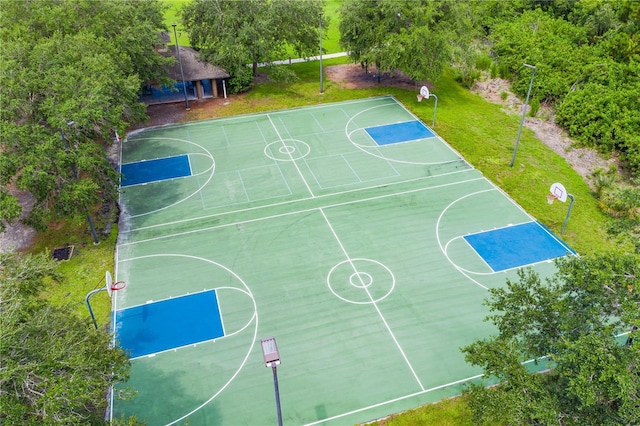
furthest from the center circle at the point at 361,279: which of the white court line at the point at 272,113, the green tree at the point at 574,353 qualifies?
the white court line at the point at 272,113

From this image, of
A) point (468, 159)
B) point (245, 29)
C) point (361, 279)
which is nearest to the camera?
point (361, 279)

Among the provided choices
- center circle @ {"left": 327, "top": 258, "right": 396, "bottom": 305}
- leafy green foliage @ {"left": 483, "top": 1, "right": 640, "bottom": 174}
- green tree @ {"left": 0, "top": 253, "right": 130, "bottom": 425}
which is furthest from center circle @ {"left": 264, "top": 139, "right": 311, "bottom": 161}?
green tree @ {"left": 0, "top": 253, "right": 130, "bottom": 425}

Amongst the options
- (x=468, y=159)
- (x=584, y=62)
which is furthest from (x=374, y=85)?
(x=584, y=62)

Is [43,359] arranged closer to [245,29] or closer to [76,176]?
[76,176]

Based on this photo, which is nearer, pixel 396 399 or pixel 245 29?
pixel 396 399

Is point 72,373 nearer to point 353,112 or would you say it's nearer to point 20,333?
point 20,333

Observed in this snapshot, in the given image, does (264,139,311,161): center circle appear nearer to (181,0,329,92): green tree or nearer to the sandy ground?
the sandy ground
